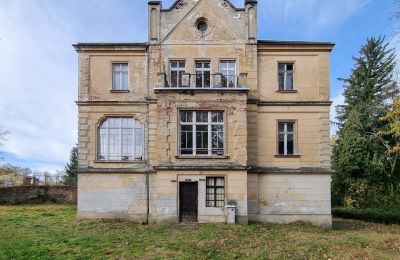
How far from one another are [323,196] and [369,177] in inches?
488

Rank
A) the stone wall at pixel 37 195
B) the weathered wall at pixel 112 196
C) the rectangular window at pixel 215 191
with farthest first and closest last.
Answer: the stone wall at pixel 37 195, the weathered wall at pixel 112 196, the rectangular window at pixel 215 191

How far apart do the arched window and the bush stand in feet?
56.0

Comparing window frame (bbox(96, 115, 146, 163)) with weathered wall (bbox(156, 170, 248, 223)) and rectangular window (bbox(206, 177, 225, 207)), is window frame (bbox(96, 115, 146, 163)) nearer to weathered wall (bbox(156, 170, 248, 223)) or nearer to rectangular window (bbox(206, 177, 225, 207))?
weathered wall (bbox(156, 170, 248, 223))

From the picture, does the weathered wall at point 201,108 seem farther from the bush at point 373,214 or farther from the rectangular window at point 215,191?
the bush at point 373,214

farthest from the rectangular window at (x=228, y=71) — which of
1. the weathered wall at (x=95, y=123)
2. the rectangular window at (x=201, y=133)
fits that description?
the weathered wall at (x=95, y=123)

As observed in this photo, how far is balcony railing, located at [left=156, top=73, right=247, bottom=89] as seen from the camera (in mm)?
21000

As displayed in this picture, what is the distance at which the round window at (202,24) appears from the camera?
22.2 metres

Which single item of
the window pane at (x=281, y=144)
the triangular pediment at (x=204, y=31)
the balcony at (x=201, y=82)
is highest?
the triangular pediment at (x=204, y=31)

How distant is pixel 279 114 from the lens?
22250 mm

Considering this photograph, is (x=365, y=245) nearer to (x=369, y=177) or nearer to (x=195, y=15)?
(x=195, y=15)

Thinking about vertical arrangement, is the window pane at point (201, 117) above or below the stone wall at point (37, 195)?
above

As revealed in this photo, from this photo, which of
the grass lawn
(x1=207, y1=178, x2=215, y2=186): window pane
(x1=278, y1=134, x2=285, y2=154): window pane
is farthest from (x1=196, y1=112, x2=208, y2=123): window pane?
the grass lawn

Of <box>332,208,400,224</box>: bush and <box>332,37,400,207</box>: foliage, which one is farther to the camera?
<box>332,37,400,207</box>: foliage

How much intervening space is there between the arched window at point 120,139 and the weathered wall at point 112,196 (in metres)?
1.15
